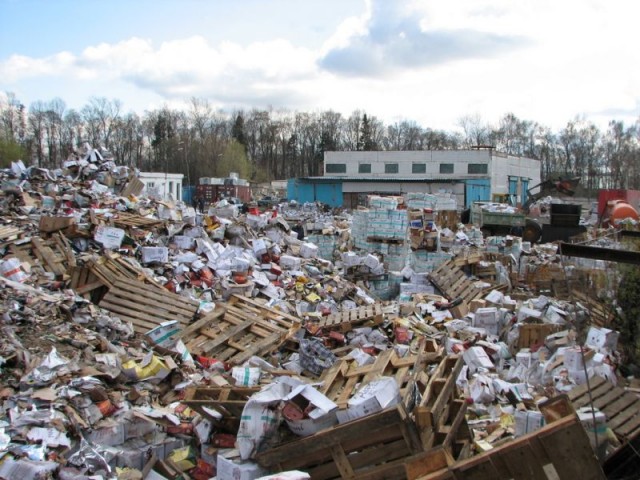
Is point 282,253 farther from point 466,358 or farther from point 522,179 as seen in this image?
point 522,179

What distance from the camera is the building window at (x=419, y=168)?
47.7 m

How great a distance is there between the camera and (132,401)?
6.01m

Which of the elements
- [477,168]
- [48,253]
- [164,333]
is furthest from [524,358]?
[477,168]

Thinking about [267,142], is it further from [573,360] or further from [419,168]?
[573,360]

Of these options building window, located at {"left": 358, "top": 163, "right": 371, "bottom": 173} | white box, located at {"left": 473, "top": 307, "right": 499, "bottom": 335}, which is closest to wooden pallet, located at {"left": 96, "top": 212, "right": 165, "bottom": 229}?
white box, located at {"left": 473, "top": 307, "right": 499, "bottom": 335}

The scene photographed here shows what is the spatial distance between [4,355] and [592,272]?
846 cm

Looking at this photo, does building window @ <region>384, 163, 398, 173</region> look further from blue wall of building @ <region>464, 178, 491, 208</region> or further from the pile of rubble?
the pile of rubble

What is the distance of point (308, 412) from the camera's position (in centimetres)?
447

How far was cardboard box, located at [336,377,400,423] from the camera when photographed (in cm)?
438

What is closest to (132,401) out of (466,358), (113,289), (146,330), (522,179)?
(146,330)

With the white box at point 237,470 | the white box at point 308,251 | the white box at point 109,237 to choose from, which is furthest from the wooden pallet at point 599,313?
the white box at point 109,237

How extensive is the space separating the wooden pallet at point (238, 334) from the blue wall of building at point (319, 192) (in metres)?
31.2

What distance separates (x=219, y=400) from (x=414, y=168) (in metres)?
44.3

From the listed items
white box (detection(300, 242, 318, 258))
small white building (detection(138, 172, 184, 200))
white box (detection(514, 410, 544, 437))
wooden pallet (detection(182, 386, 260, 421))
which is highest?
small white building (detection(138, 172, 184, 200))
